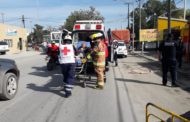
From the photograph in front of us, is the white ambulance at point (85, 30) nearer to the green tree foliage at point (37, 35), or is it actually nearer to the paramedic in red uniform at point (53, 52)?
the paramedic in red uniform at point (53, 52)

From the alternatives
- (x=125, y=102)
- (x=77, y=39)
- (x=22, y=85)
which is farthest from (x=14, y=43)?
(x=125, y=102)

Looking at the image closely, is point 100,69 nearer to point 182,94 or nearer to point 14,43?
point 182,94

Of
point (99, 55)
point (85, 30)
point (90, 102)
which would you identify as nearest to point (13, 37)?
point (85, 30)

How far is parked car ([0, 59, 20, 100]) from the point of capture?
32.8 ft

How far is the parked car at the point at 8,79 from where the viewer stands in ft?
32.8

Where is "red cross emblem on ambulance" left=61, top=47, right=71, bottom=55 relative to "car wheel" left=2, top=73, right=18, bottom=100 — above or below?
above

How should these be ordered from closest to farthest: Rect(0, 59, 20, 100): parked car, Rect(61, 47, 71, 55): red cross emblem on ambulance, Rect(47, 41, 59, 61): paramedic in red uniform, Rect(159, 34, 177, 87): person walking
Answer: Rect(0, 59, 20, 100): parked car < Rect(61, 47, 71, 55): red cross emblem on ambulance < Rect(159, 34, 177, 87): person walking < Rect(47, 41, 59, 61): paramedic in red uniform

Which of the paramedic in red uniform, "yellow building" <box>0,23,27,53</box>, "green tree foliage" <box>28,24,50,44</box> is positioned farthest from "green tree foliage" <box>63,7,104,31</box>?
the paramedic in red uniform

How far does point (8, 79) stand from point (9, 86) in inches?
9.1

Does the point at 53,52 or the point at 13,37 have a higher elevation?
the point at 13,37

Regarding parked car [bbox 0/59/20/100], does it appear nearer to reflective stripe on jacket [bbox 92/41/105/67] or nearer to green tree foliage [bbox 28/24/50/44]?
reflective stripe on jacket [bbox 92/41/105/67]

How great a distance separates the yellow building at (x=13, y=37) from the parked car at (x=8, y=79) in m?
54.3

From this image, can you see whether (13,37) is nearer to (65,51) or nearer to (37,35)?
(37,35)

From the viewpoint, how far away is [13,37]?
70.6m
